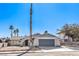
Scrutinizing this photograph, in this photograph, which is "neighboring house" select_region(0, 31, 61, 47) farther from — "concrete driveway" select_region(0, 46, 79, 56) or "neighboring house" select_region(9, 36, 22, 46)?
"concrete driveway" select_region(0, 46, 79, 56)

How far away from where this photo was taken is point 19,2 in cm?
440

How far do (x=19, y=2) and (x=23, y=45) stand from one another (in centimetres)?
93

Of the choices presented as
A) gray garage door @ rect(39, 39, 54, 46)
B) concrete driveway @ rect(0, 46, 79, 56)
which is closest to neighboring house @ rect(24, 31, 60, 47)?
gray garage door @ rect(39, 39, 54, 46)

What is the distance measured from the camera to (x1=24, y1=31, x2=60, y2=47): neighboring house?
462 centimetres

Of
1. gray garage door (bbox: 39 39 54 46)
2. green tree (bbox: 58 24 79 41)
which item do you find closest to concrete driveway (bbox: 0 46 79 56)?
gray garage door (bbox: 39 39 54 46)

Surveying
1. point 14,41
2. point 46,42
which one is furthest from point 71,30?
point 14,41

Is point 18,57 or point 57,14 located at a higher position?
point 57,14

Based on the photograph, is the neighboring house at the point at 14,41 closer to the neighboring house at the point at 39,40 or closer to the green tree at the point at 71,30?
the neighboring house at the point at 39,40

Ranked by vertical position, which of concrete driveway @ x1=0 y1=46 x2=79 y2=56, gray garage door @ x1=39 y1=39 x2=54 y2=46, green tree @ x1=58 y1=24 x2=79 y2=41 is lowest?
concrete driveway @ x1=0 y1=46 x2=79 y2=56

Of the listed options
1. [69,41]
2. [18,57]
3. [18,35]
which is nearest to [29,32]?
[18,35]

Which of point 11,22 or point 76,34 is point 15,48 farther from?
point 76,34

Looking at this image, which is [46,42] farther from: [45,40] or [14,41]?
[14,41]

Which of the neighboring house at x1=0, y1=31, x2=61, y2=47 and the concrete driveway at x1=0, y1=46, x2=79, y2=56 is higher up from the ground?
the neighboring house at x1=0, y1=31, x2=61, y2=47

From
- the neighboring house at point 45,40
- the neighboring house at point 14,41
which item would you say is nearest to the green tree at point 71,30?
the neighboring house at point 45,40
